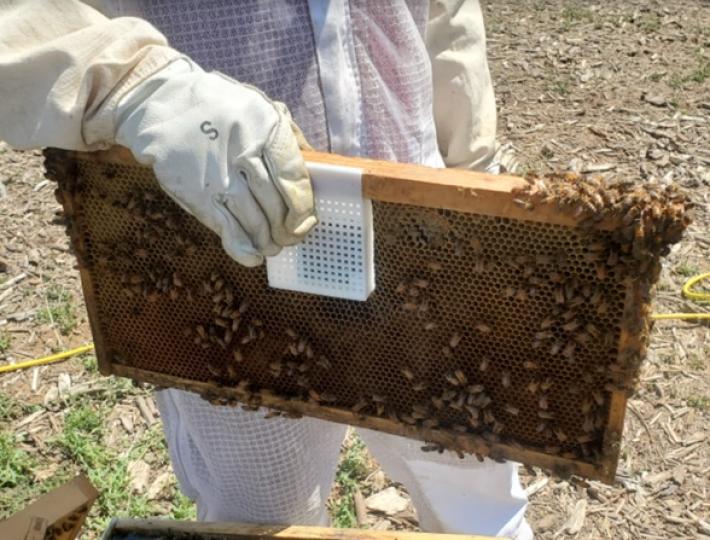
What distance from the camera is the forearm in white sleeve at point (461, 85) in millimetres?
2654

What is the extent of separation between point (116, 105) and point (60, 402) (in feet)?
8.22

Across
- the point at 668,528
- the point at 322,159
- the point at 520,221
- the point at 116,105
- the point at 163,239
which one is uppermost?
the point at 116,105

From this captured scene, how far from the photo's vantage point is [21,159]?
5750 millimetres

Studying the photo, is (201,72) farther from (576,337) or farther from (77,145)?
(576,337)

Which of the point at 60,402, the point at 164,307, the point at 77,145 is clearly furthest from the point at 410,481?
the point at 60,402

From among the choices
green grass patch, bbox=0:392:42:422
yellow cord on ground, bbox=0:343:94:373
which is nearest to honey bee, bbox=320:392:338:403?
green grass patch, bbox=0:392:42:422

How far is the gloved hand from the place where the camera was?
1.72m

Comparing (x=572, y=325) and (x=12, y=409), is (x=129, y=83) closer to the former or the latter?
(x=572, y=325)

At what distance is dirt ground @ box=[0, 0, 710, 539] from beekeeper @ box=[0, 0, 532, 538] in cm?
48

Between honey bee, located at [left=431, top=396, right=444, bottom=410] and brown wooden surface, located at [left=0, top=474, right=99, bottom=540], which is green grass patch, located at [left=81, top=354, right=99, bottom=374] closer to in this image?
brown wooden surface, located at [left=0, top=474, right=99, bottom=540]

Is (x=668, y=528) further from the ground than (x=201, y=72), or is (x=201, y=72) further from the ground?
(x=201, y=72)

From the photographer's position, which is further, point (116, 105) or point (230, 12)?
point (230, 12)

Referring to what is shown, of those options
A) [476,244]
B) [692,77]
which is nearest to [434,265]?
[476,244]

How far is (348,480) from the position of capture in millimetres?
3594
